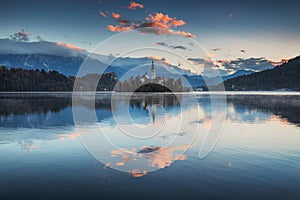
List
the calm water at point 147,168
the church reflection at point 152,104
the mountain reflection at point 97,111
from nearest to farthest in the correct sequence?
the calm water at point 147,168, the mountain reflection at point 97,111, the church reflection at point 152,104

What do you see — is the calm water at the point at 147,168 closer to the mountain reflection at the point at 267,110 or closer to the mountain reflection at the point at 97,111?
the mountain reflection at the point at 97,111

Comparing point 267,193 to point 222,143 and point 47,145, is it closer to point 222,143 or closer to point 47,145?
point 222,143

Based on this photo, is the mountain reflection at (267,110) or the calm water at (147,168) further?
the mountain reflection at (267,110)

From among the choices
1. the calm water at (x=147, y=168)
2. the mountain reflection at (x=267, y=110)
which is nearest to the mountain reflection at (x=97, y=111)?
the mountain reflection at (x=267, y=110)

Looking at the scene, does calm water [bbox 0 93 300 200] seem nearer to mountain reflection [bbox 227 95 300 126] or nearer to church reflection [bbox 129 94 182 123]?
mountain reflection [bbox 227 95 300 126]

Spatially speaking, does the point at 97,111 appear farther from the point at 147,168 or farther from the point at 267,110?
the point at 147,168

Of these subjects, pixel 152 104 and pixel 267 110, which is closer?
pixel 267 110

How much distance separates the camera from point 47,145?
20.4m

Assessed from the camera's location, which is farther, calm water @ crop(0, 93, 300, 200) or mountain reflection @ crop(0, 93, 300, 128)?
mountain reflection @ crop(0, 93, 300, 128)

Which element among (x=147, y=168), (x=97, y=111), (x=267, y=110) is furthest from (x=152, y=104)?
Answer: (x=147, y=168)

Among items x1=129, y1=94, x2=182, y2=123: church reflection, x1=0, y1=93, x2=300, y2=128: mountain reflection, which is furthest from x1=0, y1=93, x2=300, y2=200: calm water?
x1=129, y1=94, x2=182, y2=123: church reflection

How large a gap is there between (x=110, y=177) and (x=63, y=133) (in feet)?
48.8

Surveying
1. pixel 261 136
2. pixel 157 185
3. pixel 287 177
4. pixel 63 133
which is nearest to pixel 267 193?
pixel 287 177

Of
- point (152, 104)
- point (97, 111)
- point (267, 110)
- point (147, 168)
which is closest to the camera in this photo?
point (147, 168)
